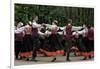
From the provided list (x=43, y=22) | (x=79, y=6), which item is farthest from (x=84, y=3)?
(x=43, y=22)

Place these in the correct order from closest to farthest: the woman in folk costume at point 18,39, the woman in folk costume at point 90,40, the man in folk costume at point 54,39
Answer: the woman in folk costume at point 18,39 → the man in folk costume at point 54,39 → the woman in folk costume at point 90,40

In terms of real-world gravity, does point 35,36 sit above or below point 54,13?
below

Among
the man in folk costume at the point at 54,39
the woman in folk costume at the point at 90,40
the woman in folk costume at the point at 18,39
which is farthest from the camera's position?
the woman in folk costume at the point at 90,40

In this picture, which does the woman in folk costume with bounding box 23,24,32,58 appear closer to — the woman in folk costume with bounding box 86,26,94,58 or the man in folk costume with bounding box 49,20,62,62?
the man in folk costume with bounding box 49,20,62,62

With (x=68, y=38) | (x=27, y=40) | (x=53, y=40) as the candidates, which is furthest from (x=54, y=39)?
(x=27, y=40)

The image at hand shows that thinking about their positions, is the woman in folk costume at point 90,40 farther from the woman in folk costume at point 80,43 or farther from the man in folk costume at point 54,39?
the man in folk costume at point 54,39

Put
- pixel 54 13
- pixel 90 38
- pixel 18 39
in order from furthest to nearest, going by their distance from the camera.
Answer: pixel 90 38, pixel 54 13, pixel 18 39

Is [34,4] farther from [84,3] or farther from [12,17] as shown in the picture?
[84,3]

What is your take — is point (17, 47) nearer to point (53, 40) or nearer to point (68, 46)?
point (53, 40)

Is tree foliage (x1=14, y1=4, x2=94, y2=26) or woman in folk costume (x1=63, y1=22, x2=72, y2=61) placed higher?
tree foliage (x1=14, y1=4, x2=94, y2=26)

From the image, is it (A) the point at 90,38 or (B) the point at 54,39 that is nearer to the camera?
(B) the point at 54,39

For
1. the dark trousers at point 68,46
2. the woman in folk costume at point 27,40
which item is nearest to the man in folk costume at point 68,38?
the dark trousers at point 68,46

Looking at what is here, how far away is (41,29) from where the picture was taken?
1.76 metres

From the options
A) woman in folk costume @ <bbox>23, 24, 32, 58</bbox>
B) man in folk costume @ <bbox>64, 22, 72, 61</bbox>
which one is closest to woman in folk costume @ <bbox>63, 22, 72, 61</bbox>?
man in folk costume @ <bbox>64, 22, 72, 61</bbox>
